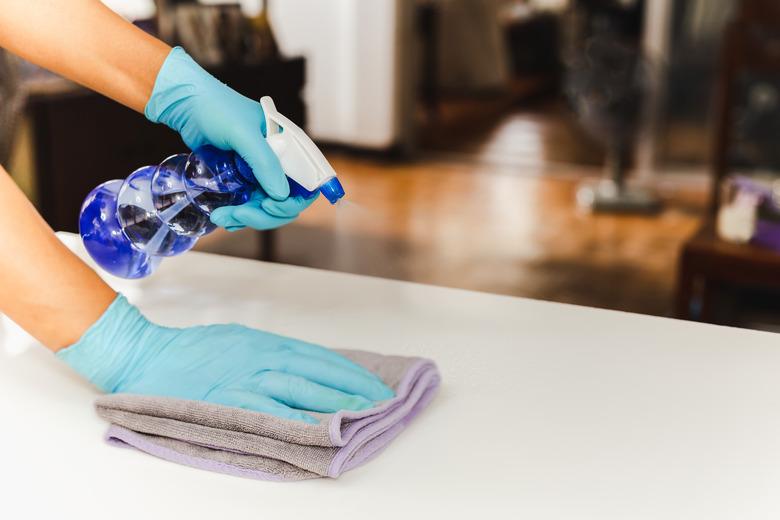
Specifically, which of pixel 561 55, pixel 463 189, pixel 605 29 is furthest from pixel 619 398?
pixel 561 55

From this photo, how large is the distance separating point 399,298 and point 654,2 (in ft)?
13.5

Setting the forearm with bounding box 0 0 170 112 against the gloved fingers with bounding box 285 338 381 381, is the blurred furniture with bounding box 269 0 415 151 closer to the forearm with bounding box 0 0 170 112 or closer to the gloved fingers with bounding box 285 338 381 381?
the forearm with bounding box 0 0 170 112

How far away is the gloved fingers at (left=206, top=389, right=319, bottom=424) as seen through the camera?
830 millimetres

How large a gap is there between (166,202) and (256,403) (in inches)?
8.7

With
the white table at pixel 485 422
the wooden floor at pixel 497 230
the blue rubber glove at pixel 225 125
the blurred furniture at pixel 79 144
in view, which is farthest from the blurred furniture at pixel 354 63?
the blue rubber glove at pixel 225 125

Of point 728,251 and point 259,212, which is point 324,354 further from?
point 728,251

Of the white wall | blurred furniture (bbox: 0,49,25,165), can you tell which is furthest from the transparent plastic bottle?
the white wall

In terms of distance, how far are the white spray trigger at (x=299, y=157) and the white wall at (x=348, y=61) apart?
15.4 feet

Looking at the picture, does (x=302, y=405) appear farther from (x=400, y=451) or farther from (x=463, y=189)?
(x=463, y=189)

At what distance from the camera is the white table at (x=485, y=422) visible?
0.75 metres

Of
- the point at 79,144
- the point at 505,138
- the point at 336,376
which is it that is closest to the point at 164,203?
the point at 336,376

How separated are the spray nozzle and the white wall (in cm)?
470

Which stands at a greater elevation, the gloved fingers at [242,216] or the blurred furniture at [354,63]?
the gloved fingers at [242,216]

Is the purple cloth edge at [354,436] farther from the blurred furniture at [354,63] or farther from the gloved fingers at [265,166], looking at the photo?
the blurred furniture at [354,63]
